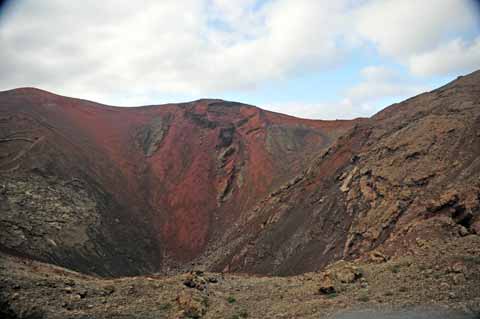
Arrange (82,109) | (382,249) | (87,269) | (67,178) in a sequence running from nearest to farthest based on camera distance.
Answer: (382,249) < (87,269) < (67,178) < (82,109)

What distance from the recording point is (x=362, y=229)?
1798cm

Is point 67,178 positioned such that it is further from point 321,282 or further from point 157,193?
point 321,282

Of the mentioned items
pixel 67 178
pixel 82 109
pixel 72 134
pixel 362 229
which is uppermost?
pixel 82 109

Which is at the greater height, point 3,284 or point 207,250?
point 3,284

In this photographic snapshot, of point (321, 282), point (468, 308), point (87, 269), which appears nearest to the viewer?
point (468, 308)

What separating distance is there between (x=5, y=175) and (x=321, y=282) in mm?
18787

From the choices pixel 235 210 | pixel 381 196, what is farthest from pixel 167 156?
pixel 381 196

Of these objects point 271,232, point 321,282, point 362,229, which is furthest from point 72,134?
point 321,282

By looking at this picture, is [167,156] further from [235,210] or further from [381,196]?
[381,196]

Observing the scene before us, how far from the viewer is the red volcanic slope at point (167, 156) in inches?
1135

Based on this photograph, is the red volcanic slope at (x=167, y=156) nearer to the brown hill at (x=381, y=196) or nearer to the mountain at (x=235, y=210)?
the mountain at (x=235, y=210)

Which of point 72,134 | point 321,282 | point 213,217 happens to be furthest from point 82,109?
point 321,282

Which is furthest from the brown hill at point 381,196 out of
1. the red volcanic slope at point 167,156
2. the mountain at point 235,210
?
the red volcanic slope at point 167,156

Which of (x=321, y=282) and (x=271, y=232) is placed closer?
(x=321, y=282)
